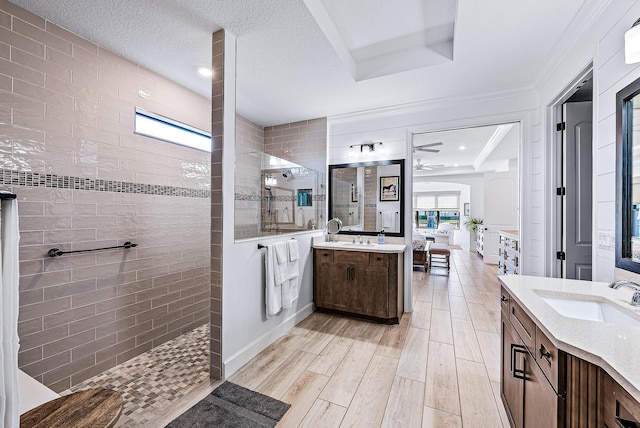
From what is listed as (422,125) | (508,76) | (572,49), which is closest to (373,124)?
(422,125)

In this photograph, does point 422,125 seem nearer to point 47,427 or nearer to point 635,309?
point 635,309

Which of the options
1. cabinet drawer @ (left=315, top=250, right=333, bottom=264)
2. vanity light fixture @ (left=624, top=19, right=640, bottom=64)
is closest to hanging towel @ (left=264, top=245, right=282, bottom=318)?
cabinet drawer @ (left=315, top=250, right=333, bottom=264)

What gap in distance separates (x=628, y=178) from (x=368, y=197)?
2393 millimetres

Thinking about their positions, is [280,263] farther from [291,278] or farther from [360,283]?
[360,283]

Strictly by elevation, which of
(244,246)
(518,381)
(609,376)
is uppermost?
(244,246)

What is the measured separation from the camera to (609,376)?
758 millimetres

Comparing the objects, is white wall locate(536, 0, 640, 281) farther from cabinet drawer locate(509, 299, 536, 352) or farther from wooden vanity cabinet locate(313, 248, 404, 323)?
wooden vanity cabinet locate(313, 248, 404, 323)

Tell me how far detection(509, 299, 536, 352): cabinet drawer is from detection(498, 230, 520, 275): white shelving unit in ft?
10.1

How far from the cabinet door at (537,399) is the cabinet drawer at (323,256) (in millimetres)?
2150

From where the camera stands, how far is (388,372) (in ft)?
6.84

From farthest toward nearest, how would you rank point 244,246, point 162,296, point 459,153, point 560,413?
point 459,153 → point 162,296 → point 244,246 → point 560,413

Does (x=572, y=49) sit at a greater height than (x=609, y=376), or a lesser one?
greater

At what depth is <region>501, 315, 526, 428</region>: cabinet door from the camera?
1.31 metres

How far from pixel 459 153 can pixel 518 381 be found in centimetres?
589
